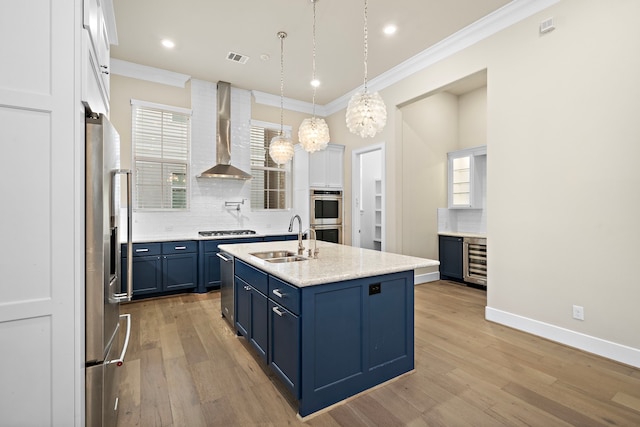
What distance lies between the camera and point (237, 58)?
4531 mm

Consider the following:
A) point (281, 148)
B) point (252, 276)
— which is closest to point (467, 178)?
point (281, 148)

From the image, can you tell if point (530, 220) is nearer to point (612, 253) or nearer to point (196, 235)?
point (612, 253)

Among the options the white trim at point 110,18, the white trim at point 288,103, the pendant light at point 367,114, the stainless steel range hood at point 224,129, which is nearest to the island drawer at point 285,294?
the pendant light at point 367,114

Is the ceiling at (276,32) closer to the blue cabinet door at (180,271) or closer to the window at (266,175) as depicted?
the window at (266,175)

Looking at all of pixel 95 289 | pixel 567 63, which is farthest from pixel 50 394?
pixel 567 63

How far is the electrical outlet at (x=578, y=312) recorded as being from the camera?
2859 millimetres

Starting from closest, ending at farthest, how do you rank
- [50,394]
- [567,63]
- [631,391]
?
1. [50,394]
2. [631,391]
3. [567,63]

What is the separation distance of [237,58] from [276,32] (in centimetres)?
95

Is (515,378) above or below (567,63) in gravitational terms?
below

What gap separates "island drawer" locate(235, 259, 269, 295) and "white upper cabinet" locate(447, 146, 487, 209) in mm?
4341

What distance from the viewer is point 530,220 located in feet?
10.7

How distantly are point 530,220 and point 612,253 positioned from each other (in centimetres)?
72

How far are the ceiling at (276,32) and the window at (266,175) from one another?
3.59 ft

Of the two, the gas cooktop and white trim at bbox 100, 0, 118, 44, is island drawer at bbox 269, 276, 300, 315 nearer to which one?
white trim at bbox 100, 0, 118, 44
